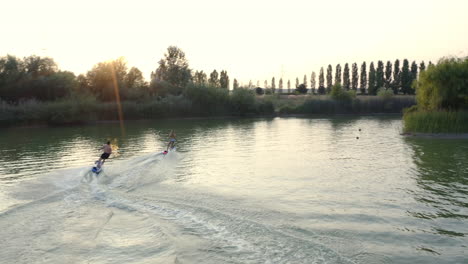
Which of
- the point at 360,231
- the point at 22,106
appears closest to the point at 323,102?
the point at 22,106

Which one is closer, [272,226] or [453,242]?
[453,242]

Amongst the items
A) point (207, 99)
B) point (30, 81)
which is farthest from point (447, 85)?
point (30, 81)

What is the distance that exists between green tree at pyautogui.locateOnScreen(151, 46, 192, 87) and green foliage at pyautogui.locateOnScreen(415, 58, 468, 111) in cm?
9227

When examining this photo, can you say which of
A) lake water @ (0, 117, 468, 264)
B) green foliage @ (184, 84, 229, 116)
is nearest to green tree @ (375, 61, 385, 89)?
green foliage @ (184, 84, 229, 116)

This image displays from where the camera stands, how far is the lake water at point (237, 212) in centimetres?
984

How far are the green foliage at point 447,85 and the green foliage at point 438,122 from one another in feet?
5.69

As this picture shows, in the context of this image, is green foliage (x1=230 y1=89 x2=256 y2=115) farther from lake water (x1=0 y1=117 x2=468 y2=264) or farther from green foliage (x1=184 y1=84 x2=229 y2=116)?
lake water (x1=0 y1=117 x2=468 y2=264)

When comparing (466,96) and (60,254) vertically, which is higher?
(466,96)

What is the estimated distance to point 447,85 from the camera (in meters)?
41.7

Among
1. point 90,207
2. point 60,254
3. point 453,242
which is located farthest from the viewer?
point 90,207

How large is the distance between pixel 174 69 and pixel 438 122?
4000 inches

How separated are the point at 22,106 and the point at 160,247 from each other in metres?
75.1

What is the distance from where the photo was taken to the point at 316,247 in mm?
10117

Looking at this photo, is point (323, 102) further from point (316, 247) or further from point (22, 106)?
point (316, 247)
